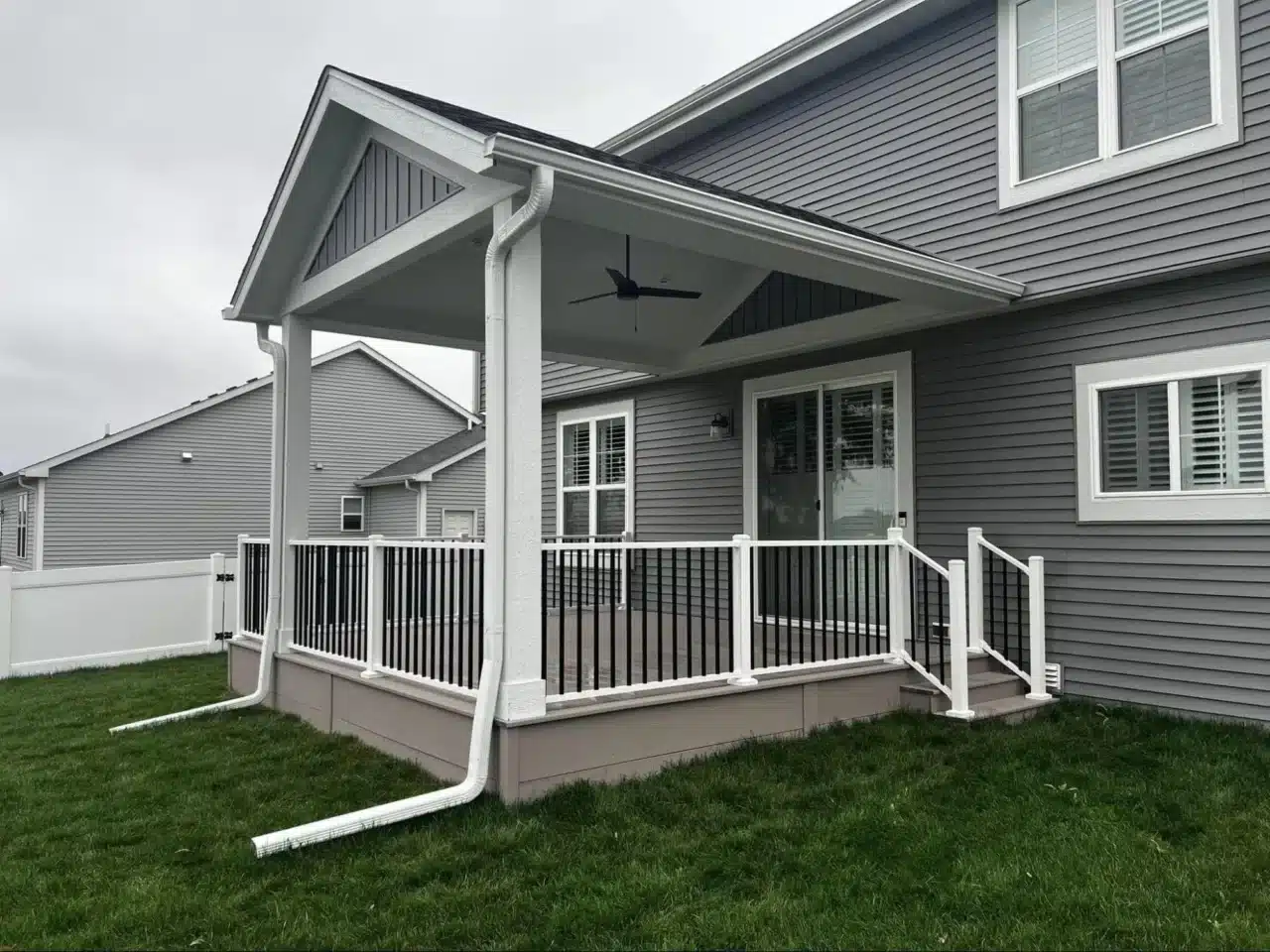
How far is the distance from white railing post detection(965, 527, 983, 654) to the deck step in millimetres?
425

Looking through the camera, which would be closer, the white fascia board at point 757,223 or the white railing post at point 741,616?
the white fascia board at point 757,223

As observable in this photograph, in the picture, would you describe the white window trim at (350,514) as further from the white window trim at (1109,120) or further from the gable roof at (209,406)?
the white window trim at (1109,120)

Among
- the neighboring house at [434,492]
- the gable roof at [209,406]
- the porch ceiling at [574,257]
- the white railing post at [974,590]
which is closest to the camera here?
the porch ceiling at [574,257]

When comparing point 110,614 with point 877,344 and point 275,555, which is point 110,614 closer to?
point 275,555

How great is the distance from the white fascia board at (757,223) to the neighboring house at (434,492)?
15430 mm

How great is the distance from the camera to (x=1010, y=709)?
17.7 ft

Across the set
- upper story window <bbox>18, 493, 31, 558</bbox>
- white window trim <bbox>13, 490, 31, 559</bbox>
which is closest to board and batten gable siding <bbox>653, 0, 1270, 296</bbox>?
white window trim <bbox>13, 490, 31, 559</bbox>

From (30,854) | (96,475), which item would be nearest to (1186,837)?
(30,854)

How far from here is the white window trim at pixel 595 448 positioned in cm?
943

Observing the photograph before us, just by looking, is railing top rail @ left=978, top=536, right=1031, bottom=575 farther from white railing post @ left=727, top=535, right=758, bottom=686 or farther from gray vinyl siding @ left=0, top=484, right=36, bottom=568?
gray vinyl siding @ left=0, top=484, right=36, bottom=568

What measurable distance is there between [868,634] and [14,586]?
9026 mm

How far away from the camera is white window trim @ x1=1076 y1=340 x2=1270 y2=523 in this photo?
5.12 meters

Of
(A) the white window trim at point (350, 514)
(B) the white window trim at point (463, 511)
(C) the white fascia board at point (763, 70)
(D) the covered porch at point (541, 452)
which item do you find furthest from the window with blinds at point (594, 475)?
(A) the white window trim at point (350, 514)

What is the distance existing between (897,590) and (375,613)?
10.5 feet
